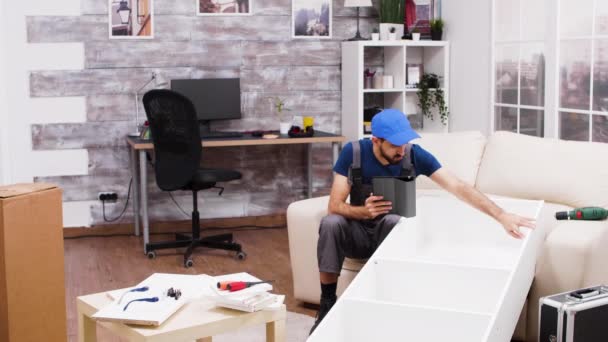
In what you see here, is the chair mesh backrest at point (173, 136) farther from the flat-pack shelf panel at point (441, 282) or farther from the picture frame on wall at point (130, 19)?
the flat-pack shelf panel at point (441, 282)

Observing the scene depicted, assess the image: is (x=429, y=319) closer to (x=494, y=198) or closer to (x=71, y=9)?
(x=494, y=198)

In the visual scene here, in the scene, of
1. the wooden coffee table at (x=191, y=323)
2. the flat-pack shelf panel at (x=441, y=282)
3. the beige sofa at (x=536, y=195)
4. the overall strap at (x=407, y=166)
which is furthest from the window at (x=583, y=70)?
the wooden coffee table at (x=191, y=323)

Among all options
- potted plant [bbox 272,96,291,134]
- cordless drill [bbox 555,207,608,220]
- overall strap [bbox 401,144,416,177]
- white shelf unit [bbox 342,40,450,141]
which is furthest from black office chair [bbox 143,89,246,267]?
cordless drill [bbox 555,207,608,220]

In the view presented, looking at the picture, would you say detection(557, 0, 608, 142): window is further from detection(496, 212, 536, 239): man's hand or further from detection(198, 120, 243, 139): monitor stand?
detection(198, 120, 243, 139): monitor stand

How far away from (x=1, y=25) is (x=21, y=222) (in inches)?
130

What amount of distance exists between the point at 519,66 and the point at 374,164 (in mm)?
2270

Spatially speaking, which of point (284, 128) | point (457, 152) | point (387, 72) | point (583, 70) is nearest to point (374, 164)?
point (457, 152)

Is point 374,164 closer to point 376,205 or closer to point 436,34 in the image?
point 376,205

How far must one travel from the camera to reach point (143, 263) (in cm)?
571

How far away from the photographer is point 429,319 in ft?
9.36

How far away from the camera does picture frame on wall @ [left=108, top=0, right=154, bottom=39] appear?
6.43 metres

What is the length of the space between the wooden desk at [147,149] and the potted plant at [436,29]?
1174 mm

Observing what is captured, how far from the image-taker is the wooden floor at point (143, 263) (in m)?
5.14

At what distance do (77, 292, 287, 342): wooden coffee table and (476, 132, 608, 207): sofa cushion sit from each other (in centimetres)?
196
